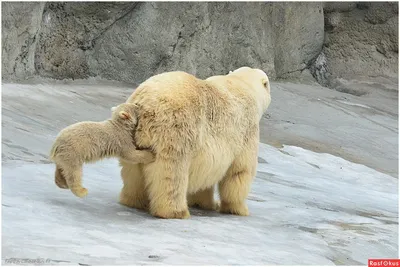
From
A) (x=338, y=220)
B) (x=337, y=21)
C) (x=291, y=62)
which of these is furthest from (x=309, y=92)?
(x=338, y=220)

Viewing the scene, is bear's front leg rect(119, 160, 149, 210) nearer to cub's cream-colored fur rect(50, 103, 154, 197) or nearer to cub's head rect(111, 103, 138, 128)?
cub's cream-colored fur rect(50, 103, 154, 197)

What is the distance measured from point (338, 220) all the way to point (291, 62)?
1003 centimetres

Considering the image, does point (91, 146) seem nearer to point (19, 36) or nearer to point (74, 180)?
point (74, 180)

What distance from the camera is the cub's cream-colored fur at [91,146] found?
493 cm

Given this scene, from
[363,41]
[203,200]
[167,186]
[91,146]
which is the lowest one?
[203,200]

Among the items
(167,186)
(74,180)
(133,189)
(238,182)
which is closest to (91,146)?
(74,180)

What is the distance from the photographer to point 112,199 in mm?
5898

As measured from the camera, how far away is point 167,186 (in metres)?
5.31

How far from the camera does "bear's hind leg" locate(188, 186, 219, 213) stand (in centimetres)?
625

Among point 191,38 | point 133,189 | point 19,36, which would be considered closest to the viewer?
point 133,189

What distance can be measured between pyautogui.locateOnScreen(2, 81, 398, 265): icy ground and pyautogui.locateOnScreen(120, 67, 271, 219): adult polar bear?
0.17 metres

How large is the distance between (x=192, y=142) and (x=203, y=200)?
1.00 metres

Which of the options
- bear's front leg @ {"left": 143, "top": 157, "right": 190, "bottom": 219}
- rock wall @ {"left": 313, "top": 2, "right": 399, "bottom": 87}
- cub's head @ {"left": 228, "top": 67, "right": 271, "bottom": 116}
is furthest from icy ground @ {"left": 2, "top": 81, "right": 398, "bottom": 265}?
rock wall @ {"left": 313, "top": 2, "right": 399, "bottom": 87}

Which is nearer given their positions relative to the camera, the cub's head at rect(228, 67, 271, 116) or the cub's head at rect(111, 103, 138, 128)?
the cub's head at rect(111, 103, 138, 128)
